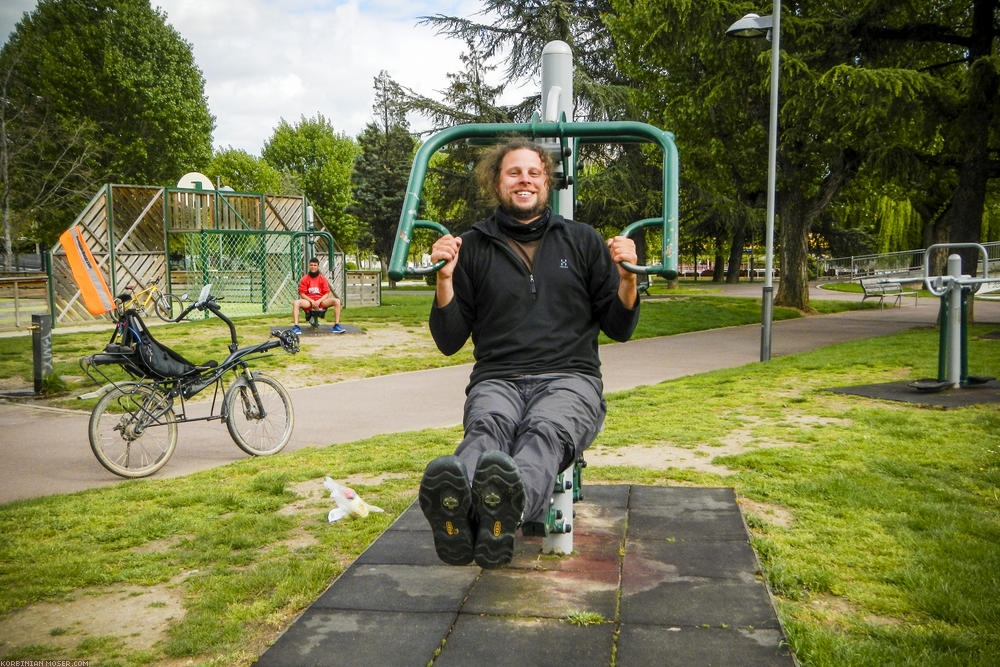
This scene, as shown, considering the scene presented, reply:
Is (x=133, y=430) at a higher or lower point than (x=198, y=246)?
lower

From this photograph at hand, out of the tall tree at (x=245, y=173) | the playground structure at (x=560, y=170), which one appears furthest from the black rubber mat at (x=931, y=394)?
the tall tree at (x=245, y=173)

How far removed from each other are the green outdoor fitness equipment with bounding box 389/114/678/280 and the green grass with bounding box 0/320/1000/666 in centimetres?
140

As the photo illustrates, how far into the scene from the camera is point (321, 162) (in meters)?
53.7

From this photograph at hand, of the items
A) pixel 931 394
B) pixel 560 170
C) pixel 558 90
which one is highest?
pixel 558 90

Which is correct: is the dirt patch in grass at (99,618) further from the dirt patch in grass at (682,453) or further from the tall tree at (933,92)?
the tall tree at (933,92)

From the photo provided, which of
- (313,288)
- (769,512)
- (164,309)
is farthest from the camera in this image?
(313,288)

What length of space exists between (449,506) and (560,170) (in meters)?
1.75

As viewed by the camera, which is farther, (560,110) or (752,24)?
(752,24)

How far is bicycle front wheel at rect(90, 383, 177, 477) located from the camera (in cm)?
555

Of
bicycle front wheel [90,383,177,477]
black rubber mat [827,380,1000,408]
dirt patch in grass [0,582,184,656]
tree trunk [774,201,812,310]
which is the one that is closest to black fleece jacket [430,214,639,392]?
dirt patch in grass [0,582,184,656]

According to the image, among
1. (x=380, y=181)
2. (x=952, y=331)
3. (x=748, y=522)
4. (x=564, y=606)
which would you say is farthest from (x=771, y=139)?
(x=380, y=181)

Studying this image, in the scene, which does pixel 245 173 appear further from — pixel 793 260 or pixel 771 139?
pixel 771 139

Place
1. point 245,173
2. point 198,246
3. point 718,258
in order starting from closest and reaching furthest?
point 198,246, point 718,258, point 245,173

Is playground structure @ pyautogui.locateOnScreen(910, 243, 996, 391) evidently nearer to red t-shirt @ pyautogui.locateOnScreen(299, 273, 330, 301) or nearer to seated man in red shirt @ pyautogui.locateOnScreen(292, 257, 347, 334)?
seated man in red shirt @ pyautogui.locateOnScreen(292, 257, 347, 334)
